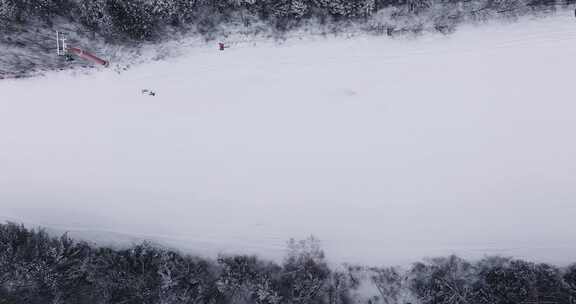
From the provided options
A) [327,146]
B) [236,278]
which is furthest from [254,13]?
[236,278]

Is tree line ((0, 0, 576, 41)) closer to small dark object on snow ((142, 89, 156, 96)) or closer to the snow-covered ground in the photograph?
the snow-covered ground

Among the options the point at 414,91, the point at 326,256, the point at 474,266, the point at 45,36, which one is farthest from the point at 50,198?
the point at 474,266

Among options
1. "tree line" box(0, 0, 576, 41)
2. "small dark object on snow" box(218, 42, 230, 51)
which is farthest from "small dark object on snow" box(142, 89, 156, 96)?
"small dark object on snow" box(218, 42, 230, 51)

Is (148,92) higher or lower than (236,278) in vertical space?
higher

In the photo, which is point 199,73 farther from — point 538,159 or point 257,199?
point 538,159

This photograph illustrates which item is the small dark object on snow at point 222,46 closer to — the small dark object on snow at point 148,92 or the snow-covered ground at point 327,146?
the snow-covered ground at point 327,146

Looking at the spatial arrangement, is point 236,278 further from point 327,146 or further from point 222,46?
point 222,46

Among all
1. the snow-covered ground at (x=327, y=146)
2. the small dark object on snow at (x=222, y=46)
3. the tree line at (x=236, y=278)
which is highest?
the small dark object on snow at (x=222, y=46)

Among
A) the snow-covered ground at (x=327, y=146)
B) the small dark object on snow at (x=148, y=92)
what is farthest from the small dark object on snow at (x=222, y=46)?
the small dark object on snow at (x=148, y=92)
